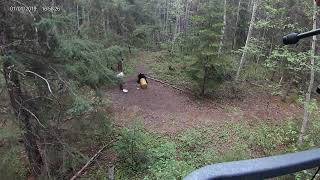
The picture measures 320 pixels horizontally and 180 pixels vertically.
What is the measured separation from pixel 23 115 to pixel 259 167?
35.5ft

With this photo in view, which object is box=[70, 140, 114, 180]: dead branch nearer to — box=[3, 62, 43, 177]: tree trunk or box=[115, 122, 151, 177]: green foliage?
box=[115, 122, 151, 177]: green foliage

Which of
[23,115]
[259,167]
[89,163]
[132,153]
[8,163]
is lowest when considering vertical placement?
[89,163]

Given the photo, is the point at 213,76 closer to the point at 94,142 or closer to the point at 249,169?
the point at 94,142

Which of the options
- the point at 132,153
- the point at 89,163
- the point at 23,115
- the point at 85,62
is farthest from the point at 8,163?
the point at 132,153

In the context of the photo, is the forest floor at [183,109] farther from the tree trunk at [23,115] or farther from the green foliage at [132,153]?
the tree trunk at [23,115]

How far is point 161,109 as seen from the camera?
18.9 metres

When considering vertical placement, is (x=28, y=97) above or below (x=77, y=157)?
above

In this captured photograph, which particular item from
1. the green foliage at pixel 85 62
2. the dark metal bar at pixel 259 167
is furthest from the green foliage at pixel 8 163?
the dark metal bar at pixel 259 167

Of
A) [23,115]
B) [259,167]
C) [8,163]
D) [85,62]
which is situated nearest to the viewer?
[259,167]

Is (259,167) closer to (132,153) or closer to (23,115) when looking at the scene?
(23,115)

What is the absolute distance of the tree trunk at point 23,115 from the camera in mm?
10012

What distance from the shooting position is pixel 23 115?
10.7 meters

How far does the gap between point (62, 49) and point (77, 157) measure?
3.68 meters

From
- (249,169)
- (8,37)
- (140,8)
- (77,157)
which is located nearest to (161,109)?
(77,157)
